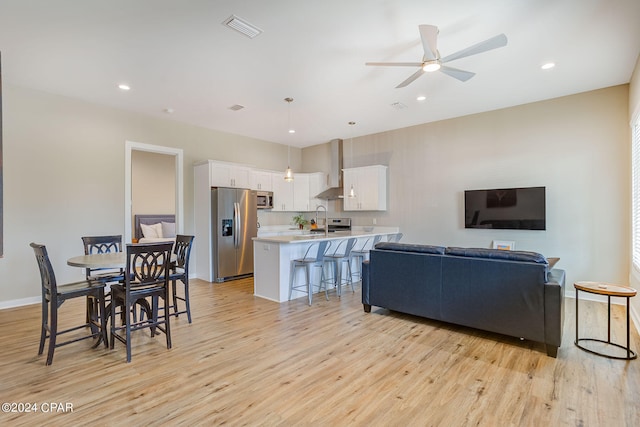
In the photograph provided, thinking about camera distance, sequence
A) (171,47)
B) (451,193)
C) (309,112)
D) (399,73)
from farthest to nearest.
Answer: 1. (451,193)
2. (309,112)
3. (399,73)
4. (171,47)

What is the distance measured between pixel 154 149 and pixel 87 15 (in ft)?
10.3

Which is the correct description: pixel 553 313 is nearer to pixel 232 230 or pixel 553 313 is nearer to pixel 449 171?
pixel 449 171

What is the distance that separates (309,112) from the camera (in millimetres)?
5605

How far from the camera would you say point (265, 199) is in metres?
7.33

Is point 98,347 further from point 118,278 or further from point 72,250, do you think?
point 72,250

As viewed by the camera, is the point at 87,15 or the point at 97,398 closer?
the point at 97,398

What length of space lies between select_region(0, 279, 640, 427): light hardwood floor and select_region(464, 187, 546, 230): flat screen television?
190 centimetres

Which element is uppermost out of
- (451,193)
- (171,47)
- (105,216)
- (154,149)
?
(171,47)

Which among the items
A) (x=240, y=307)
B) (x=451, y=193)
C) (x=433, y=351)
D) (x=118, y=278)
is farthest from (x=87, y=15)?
(x=451, y=193)

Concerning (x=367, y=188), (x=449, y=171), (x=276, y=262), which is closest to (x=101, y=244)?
(x=276, y=262)

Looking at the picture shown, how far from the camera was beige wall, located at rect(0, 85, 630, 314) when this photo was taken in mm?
4465

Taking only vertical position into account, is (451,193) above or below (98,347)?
above

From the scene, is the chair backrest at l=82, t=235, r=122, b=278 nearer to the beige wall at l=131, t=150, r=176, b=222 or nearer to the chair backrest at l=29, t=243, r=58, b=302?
the chair backrest at l=29, t=243, r=58, b=302
